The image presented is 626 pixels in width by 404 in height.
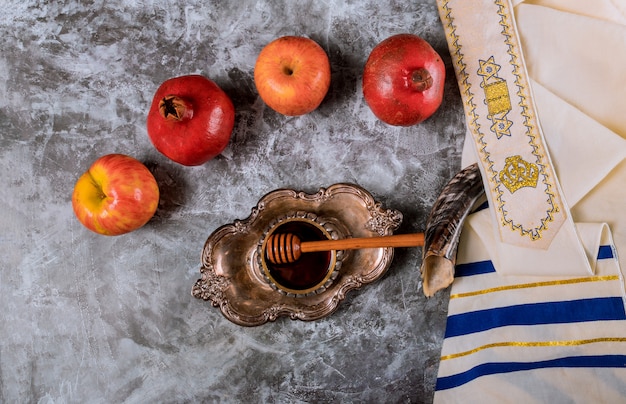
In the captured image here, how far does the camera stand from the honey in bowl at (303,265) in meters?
1.28

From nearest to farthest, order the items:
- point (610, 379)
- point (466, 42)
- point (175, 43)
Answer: point (610, 379), point (466, 42), point (175, 43)

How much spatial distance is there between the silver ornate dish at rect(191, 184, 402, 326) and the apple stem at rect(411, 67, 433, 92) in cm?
27

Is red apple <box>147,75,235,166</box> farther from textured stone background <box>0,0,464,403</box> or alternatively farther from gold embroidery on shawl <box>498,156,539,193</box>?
gold embroidery on shawl <box>498,156,539,193</box>

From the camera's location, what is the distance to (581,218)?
1.20 m

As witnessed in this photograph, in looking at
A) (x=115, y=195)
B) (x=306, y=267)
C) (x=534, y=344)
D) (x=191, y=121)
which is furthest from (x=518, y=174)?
(x=115, y=195)

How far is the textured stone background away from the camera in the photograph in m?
1.33

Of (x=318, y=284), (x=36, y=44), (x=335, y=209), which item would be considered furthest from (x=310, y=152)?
(x=36, y=44)

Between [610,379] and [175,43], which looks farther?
[175,43]

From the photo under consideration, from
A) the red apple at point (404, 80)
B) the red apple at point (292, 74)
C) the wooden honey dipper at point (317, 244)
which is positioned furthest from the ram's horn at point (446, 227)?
the red apple at point (292, 74)

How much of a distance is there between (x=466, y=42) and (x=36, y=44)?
3.49 ft

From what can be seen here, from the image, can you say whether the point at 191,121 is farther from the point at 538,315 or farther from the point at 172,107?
the point at 538,315

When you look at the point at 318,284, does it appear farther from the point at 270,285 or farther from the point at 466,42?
the point at 466,42

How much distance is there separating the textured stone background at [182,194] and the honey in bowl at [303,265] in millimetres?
109

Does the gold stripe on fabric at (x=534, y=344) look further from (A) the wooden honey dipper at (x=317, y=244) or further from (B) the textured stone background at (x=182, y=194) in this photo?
(A) the wooden honey dipper at (x=317, y=244)
